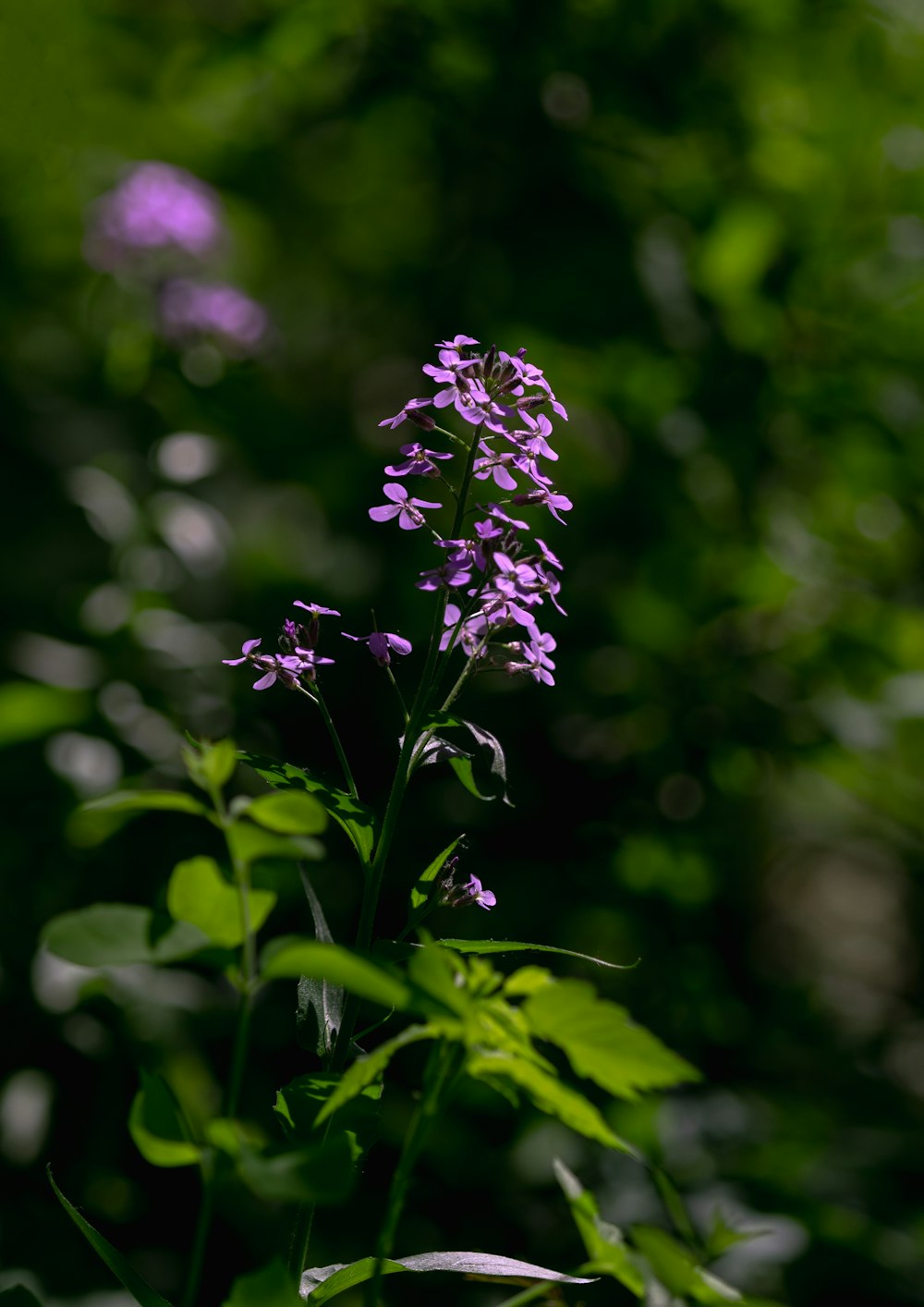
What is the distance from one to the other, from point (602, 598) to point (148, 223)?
1.36m

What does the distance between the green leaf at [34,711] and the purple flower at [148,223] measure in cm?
108

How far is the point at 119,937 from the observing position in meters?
0.40

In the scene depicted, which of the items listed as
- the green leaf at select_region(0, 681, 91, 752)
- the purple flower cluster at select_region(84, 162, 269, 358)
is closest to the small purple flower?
the green leaf at select_region(0, 681, 91, 752)

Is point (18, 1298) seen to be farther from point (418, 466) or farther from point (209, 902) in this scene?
point (418, 466)

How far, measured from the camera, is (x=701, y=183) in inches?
81.7

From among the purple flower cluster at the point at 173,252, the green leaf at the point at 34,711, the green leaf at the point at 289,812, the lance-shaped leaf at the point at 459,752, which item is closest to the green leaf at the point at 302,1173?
the green leaf at the point at 289,812

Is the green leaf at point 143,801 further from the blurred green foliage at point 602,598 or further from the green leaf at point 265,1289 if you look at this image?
the blurred green foliage at point 602,598

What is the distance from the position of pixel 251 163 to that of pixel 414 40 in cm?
116

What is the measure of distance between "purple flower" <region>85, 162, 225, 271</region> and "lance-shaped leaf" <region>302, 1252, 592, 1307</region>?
2415 mm

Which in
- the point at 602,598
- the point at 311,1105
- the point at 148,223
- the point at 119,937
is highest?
the point at 119,937

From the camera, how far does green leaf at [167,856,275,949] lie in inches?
16.3

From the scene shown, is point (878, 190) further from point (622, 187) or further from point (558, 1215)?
point (558, 1215)

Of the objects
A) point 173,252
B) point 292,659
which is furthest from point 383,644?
point 173,252

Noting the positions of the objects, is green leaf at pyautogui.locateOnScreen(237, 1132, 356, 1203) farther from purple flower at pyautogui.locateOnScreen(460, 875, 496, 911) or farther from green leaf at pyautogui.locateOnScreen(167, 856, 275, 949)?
purple flower at pyautogui.locateOnScreen(460, 875, 496, 911)
